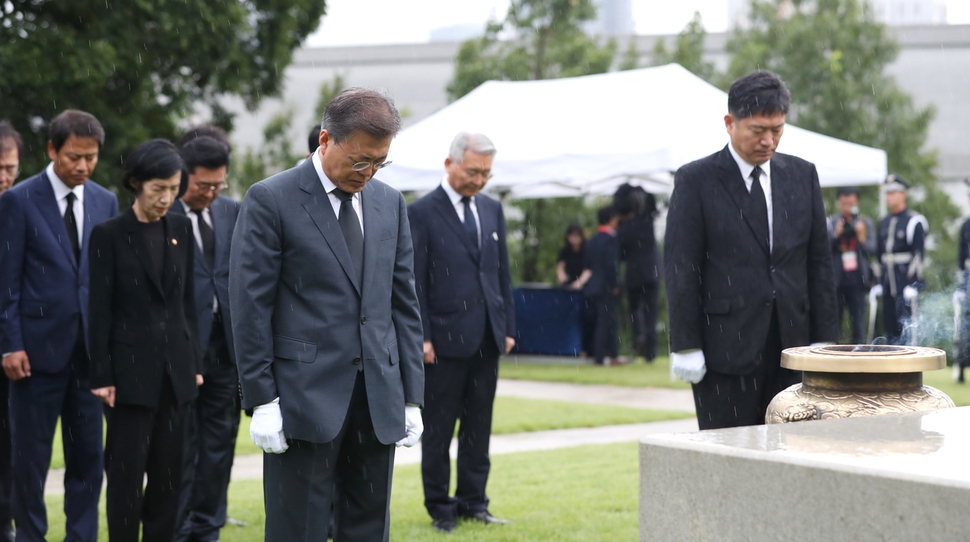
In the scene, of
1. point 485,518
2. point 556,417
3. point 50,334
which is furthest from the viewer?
point 556,417

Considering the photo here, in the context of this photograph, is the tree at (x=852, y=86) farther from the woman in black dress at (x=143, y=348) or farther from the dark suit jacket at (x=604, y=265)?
the woman in black dress at (x=143, y=348)

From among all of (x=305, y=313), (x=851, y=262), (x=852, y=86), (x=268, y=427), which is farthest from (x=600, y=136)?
(x=852, y=86)

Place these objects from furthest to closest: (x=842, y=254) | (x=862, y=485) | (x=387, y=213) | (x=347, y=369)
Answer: (x=842, y=254)
(x=387, y=213)
(x=347, y=369)
(x=862, y=485)

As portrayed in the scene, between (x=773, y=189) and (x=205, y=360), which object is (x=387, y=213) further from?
(x=205, y=360)

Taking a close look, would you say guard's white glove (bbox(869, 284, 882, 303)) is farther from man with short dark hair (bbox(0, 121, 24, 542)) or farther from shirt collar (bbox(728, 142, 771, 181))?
man with short dark hair (bbox(0, 121, 24, 542))

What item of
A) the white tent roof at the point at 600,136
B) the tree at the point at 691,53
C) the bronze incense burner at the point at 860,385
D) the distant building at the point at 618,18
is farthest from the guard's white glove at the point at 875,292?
the distant building at the point at 618,18

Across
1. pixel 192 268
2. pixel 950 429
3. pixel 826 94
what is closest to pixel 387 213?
pixel 192 268

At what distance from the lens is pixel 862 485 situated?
111 inches

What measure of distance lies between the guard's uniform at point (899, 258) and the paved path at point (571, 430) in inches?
142

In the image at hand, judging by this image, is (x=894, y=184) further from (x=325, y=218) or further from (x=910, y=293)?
(x=325, y=218)

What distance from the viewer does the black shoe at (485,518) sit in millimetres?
6363

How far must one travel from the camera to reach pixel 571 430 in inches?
398

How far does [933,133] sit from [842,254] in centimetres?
1544

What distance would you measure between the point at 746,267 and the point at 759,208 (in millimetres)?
289
